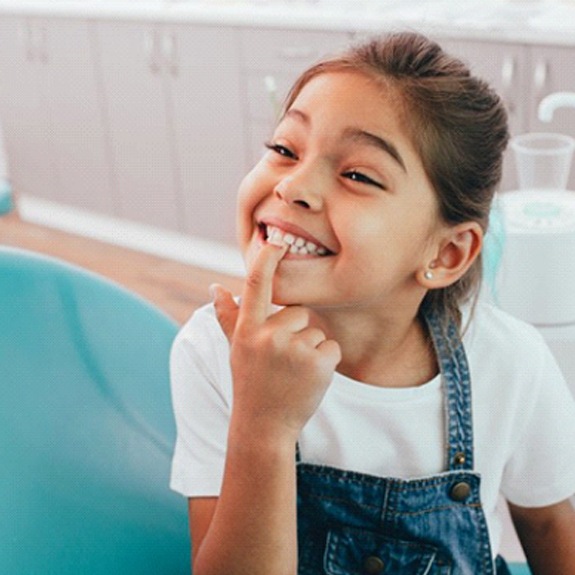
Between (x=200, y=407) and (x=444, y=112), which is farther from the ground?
(x=444, y=112)

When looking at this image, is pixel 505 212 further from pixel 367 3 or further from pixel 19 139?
pixel 19 139

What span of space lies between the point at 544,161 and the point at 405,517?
2.50 ft

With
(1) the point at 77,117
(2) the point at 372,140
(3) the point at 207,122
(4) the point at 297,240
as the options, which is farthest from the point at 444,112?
(1) the point at 77,117

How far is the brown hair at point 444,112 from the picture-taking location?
3.06 ft

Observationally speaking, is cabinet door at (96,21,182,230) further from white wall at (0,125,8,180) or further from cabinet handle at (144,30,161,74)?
white wall at (0,125,8,180)

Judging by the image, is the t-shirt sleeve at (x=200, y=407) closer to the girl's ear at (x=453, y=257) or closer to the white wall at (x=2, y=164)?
the girl's ear at (x=453, y=257)

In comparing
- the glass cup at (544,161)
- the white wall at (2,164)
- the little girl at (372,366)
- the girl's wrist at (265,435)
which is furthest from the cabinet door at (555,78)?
the white wall at (2,164)

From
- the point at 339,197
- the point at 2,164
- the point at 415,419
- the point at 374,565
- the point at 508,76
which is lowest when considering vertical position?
the point at 2,164

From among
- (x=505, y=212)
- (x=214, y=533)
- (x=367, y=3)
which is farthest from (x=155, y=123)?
(x=214, y=533)

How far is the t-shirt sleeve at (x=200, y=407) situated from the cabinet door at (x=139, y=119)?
2647 mm

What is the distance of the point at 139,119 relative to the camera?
374cm

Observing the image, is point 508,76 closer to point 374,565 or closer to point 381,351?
point 381,351

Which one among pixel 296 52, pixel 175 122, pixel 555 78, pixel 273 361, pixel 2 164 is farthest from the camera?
pixel 2 164

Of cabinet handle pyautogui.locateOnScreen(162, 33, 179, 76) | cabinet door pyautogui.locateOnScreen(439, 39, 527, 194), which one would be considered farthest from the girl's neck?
cabinet handle pyautogui.locateOnScreen(162, 33, 179, 76)
